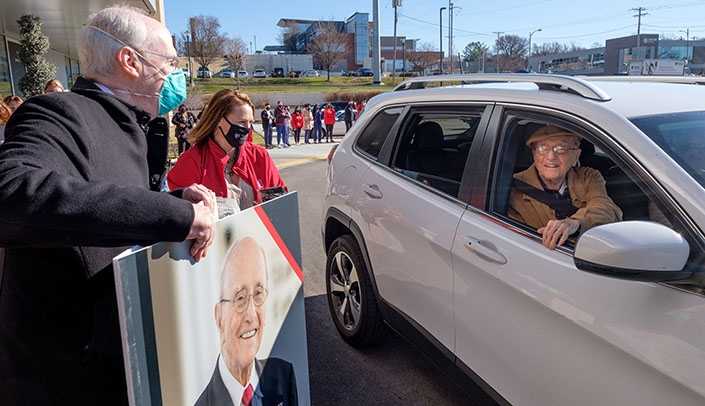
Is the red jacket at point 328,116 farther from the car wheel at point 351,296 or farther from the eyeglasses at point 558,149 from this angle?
the eyeglasses at point 558,149

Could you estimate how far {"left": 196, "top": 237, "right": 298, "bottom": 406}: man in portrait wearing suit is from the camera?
5.57ft

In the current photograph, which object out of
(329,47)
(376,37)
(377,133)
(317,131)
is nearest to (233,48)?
(329,47)

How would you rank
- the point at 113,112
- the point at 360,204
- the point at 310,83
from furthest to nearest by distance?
the point at 310,83
the point at 360,204
the point at 113,112

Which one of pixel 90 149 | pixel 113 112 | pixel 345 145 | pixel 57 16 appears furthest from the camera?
pixel 57 16

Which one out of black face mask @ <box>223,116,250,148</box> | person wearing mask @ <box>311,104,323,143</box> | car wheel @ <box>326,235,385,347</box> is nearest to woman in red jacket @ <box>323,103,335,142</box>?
person wearing mask @ <box>311,104,323,143</box>

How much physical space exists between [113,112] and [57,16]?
644 inches

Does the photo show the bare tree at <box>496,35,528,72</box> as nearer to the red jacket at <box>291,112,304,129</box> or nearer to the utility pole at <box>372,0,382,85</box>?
the utility pole at <box>372,0,382,85</box>

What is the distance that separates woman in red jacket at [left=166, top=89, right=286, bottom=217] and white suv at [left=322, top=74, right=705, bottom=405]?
30.6 inches

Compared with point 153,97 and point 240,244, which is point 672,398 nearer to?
point 240,244

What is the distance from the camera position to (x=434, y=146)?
3385 mm

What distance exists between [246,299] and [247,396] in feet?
1.31

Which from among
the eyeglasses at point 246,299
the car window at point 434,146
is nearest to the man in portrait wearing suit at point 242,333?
the eyeglasses at point 246,299

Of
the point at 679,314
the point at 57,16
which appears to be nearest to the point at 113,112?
the point at 679,314

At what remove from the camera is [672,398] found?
4.79 feet
